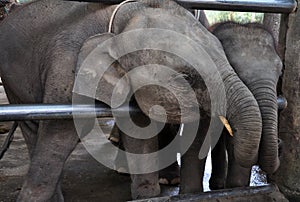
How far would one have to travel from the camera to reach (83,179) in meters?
2.73

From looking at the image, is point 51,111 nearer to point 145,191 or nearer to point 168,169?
point 145,191

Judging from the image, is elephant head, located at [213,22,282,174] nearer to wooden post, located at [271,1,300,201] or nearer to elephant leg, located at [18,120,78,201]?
wooden post, located at [271,1,300,201]

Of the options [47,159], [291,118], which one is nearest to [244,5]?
[291,118]

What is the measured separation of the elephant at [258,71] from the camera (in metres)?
1.60

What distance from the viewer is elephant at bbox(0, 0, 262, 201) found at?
1.65m

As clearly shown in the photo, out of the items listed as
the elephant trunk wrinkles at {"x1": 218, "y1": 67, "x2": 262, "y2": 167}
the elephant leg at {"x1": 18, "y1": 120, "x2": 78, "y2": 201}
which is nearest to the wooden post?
the elephant trunk wrinkles at {"x1": 218, "y1": 67, "x2": 262, "y2": 167}

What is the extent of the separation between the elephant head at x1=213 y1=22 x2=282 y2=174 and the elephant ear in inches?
17.8

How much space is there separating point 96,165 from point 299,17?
5.43 ft

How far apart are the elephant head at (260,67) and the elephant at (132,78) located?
0.25 ft

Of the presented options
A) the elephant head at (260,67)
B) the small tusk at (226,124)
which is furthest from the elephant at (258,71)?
the small tusk at (226,124)

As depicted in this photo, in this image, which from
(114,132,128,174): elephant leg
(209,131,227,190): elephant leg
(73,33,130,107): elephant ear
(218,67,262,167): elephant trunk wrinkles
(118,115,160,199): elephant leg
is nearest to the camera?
(218,67,262,167): elephant trunk wrinkles

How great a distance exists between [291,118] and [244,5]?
21.8 inches

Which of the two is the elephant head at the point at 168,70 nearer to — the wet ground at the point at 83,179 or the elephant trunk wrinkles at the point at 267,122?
the elephant trunk wrinkles at the point at 267,122

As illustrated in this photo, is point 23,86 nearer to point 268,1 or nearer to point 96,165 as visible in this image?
point 96,165
